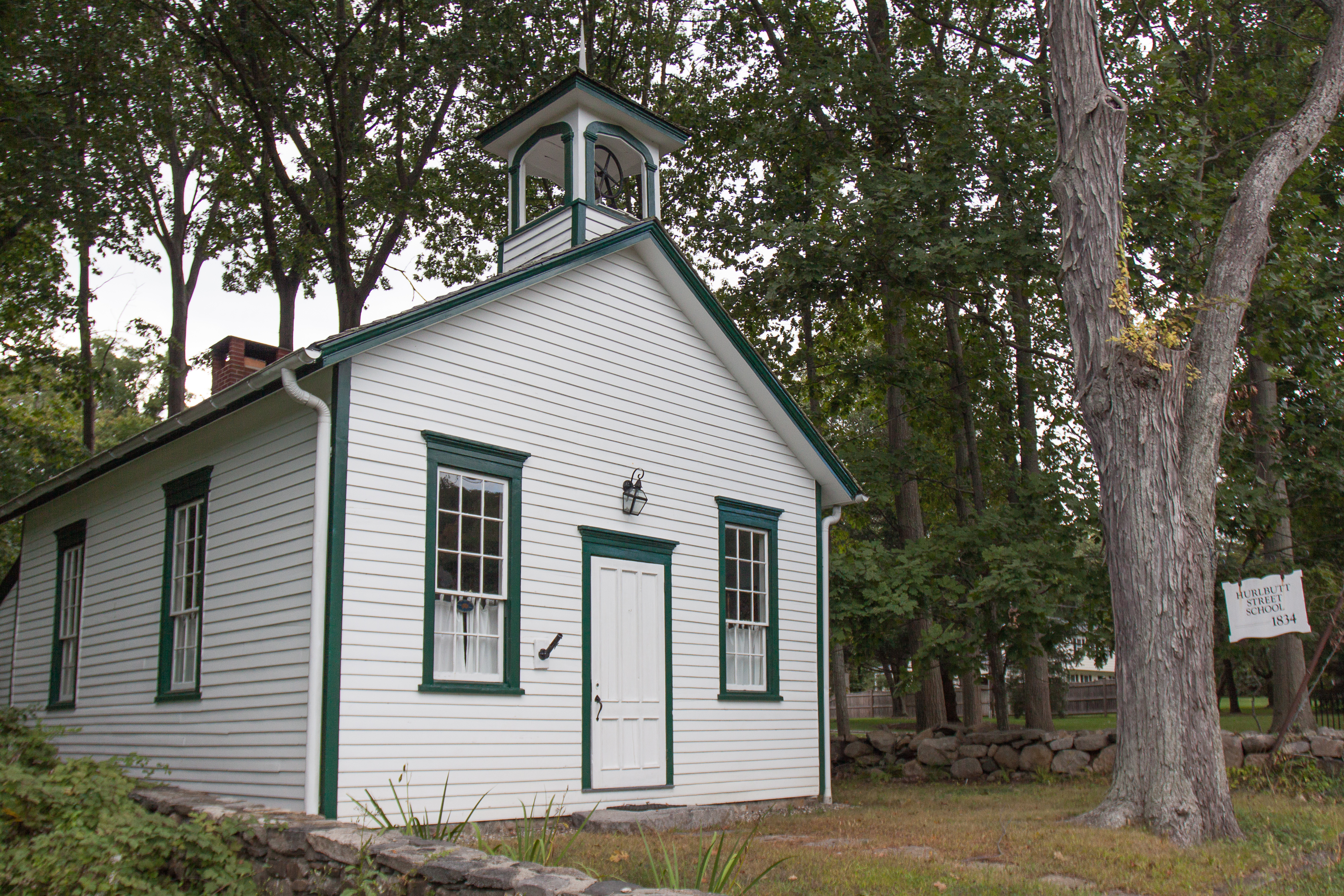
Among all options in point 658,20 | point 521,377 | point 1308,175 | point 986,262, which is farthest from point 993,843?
point 658,20

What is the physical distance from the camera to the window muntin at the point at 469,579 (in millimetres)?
8836

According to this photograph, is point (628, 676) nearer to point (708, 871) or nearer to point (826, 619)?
point (826, 619)

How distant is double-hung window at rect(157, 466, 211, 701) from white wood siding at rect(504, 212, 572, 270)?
13.5ft

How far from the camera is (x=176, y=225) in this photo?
78.0ft

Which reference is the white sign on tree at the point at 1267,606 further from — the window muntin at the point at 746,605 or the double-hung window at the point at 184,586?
the double-hung window at the point at 184,586

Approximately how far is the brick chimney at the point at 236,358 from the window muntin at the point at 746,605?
242 inches

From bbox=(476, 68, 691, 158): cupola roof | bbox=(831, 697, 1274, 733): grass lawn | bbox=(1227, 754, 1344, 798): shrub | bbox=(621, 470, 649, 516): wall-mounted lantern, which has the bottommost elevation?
bbox=(831, 697, 1274, 733): grass lawn

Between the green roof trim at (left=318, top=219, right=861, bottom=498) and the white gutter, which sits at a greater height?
the green roof trim at (left=318, top=219, right=861, bottom=498)

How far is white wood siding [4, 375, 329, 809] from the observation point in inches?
326

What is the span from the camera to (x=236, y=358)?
1313 centimetres

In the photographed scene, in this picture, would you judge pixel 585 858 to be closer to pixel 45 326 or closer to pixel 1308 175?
pixel 1308 175

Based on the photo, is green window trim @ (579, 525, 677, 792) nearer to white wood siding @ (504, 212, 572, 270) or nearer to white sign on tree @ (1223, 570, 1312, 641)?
white wood siding @ (504, 212, 572, 270)

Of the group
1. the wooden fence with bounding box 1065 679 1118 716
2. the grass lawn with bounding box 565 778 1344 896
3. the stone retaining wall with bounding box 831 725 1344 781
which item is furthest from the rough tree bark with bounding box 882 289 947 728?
the wooden fence with bounding box 1065 679 1118 716

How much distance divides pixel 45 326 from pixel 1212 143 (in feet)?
74.9
